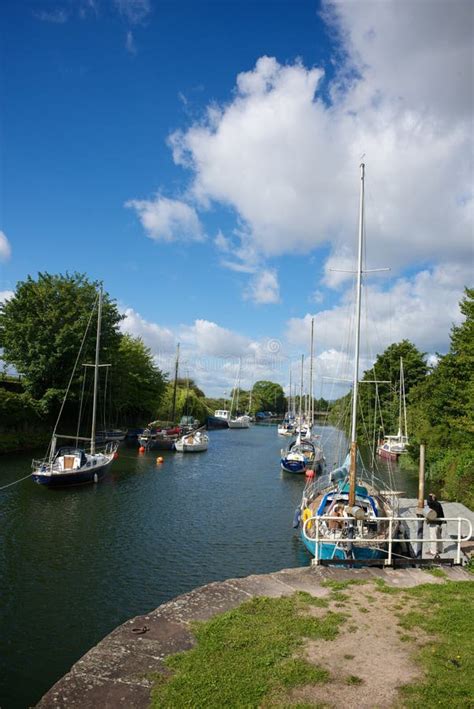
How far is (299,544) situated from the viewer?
69.7ft

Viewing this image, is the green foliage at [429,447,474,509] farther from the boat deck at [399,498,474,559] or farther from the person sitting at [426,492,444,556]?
the person sitting at [426,492,444,556]

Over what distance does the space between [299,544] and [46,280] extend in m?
41.4

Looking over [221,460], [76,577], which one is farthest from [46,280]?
[76,577]

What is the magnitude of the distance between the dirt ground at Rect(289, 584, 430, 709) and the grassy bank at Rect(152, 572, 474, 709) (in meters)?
0.02

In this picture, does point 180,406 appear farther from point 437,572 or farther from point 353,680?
point 353,680

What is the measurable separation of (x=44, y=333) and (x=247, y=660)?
152 ft

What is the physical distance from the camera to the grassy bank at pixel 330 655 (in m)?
6.95

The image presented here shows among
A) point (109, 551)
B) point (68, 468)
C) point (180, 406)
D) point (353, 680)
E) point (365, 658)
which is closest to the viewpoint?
point (353, 680)

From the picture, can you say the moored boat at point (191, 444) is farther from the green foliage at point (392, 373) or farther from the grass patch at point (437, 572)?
the grass patch at point (437, 572)

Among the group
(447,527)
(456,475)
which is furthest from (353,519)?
(456,475)

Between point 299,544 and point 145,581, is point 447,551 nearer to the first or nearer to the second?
point 299,544

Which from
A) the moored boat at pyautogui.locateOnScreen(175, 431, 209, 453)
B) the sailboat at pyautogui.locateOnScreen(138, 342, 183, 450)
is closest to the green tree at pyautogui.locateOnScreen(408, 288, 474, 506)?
the moored boat at pyautogui.locateOnScreen(175, 431, 209, 453)

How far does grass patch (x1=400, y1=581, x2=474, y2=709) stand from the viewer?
688cm

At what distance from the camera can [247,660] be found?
25.6ft
